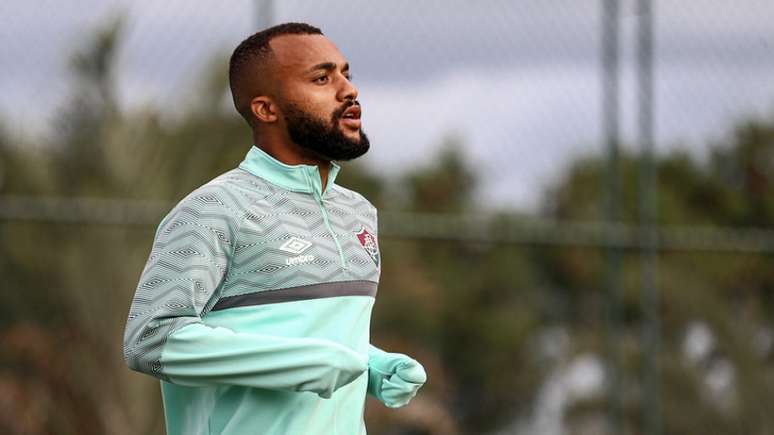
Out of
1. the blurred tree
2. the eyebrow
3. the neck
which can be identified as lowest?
the blurred tree

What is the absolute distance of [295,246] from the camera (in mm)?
2422

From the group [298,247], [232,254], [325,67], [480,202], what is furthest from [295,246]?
[480,202]

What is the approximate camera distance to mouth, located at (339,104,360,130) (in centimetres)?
254

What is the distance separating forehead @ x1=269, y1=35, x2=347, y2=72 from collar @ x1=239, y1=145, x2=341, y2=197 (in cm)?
17

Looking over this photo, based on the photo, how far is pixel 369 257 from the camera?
2568mm

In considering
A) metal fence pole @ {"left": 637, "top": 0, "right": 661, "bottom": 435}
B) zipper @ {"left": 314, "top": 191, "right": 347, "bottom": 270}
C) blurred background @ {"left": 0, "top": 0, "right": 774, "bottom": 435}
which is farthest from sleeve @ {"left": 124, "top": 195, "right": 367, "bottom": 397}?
metal fence pole @ {"left": 637, "top": 0, "right": 661, "bottom": 435}

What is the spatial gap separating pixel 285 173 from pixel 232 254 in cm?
22

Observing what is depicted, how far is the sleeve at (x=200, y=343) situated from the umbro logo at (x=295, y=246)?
125 millimetres

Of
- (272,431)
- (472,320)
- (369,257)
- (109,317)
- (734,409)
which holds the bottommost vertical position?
(734,409)

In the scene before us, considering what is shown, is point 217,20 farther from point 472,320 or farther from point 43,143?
point 472,320

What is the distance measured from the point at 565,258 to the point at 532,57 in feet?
3.34

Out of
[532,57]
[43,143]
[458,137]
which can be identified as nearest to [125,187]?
[43,143]

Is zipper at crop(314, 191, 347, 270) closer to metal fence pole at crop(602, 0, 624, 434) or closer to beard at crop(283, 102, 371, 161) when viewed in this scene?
beard at crop(283, 102, 371, 161)

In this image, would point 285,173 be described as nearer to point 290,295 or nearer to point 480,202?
point 290,295
